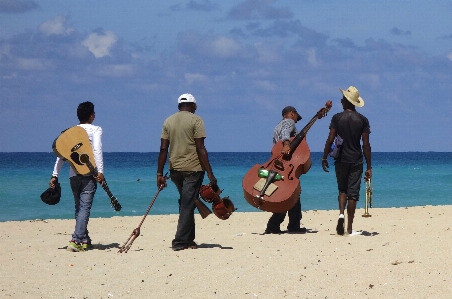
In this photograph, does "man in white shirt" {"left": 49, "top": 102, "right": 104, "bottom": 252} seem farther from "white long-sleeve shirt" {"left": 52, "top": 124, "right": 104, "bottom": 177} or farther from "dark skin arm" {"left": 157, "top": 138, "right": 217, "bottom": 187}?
"dark skin arm" {"left": 157, "top": 138, "right": 217, "bottom": 187}

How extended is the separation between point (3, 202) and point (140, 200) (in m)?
4.62

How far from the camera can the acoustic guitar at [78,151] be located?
9859 millimetres

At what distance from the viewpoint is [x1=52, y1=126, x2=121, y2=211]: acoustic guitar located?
32.3ft

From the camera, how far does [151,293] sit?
738 cm

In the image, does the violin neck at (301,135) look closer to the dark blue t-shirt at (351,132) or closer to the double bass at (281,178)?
the double bass at (281,178)

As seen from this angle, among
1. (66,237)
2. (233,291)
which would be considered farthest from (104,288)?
(66,237)

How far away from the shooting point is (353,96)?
35.7 feet

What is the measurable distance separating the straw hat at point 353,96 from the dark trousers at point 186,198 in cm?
228

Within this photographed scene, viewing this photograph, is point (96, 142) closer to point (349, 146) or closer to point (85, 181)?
point (85, 181)

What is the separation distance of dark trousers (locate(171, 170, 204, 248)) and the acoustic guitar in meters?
0.86

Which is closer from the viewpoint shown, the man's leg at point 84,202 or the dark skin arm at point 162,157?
the dark skin arm at point 162,157

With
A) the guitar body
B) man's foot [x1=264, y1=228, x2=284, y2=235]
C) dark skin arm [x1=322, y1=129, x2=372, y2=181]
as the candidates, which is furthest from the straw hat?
the guitar body

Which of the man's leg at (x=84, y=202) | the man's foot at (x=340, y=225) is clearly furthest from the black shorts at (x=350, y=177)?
the man's leg at (x=84, y=202)

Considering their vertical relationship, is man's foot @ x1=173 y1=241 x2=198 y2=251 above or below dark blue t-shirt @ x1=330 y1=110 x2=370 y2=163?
below
